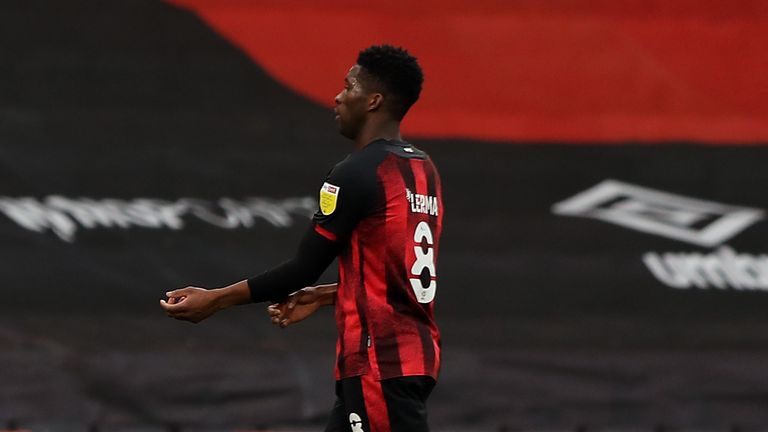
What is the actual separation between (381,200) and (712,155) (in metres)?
3.58

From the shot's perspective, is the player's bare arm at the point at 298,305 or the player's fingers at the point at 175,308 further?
the player's bare arm at the point at 298,305

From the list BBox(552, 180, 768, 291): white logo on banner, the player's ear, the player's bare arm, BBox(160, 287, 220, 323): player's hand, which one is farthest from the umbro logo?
BBox(160, 287, 220, 323): player's hand

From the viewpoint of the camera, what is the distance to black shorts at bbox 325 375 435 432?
4.02m

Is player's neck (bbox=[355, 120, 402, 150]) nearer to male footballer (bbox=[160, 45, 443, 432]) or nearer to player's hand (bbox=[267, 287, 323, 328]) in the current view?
male footballer (bbox=[160, 45, 443, 432])

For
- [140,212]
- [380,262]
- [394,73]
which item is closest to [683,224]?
[140,212]

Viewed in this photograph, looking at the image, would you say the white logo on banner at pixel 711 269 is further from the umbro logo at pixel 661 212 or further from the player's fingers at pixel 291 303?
the player's fingers at pixel 291 303

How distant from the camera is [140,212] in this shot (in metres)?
6.91

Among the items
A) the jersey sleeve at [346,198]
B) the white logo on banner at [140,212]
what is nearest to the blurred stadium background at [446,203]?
the white logo on banner at [140,212]

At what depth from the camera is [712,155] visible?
716cm

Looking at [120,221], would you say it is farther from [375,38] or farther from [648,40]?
[648,40]

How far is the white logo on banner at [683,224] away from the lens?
23.2ft

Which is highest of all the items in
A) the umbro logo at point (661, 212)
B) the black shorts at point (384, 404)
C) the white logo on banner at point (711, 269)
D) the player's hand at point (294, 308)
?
the umbro logo at point (661, 212)

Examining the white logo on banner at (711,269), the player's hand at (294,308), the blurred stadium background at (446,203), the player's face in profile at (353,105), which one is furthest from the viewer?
the white logo on banner at (711,269)

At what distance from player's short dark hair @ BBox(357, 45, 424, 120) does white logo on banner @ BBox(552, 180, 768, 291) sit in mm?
2990
